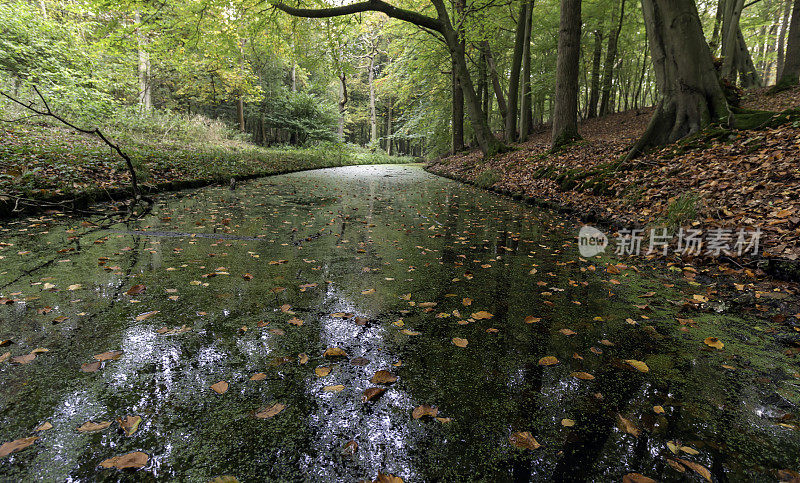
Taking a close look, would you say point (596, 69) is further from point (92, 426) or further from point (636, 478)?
point (92, 426)

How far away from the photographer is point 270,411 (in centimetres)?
133

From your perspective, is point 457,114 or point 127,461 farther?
point 457,114

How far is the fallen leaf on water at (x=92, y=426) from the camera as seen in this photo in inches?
46.8

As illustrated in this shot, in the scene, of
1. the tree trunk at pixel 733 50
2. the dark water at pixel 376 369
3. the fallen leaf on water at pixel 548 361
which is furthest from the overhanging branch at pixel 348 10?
the fallen leaf on water at pixel 548 361

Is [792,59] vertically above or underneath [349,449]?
above

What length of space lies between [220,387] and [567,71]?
33.7 feet

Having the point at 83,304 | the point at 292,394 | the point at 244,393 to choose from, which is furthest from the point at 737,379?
the point at 83,304

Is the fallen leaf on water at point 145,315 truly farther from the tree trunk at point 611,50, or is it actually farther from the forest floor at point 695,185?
the tree trunk at point 611,50

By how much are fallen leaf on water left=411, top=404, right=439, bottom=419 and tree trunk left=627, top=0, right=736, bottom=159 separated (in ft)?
21.2

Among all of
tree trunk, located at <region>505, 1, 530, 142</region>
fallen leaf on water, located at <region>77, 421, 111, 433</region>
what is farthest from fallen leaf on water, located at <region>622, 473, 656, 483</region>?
tree trunk, located at <region>505, 1, 530, 142</region>

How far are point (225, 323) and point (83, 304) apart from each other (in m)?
1.00

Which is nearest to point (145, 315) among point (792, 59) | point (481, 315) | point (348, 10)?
point (481, 315)

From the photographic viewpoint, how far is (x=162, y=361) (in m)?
1.60

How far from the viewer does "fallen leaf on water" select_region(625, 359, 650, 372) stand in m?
1.69
